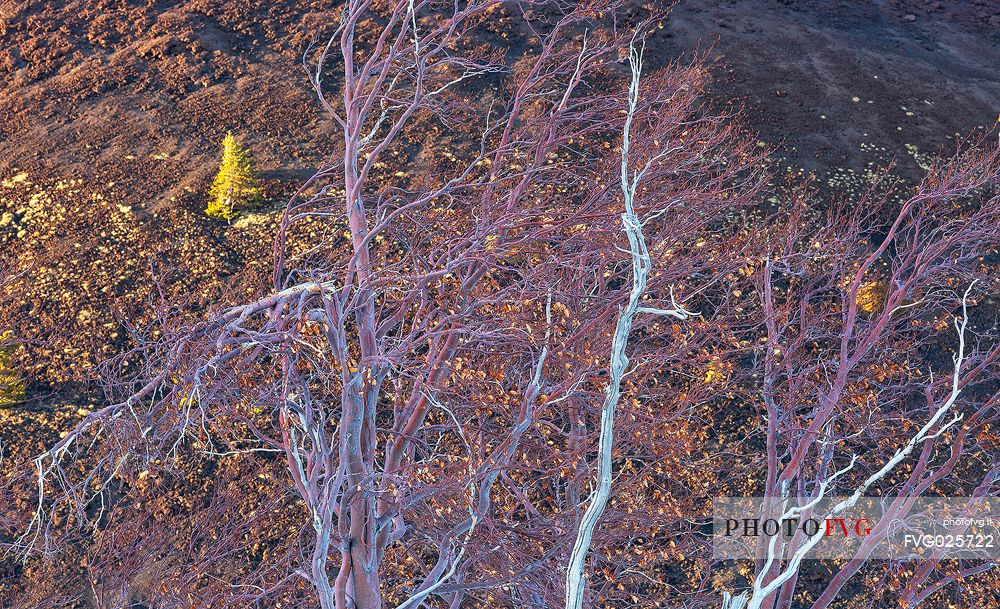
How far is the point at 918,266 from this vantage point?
293 inches

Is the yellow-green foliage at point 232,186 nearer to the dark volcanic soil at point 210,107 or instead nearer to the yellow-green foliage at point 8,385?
the dark volcanic soil at point 210,107

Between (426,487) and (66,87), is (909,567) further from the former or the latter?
(66,87)

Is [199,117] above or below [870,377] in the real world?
below

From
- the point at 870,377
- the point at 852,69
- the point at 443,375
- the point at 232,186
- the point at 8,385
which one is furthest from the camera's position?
the point at 852,69

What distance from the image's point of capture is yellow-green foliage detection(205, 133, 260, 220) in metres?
13.0

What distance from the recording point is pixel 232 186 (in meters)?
13.0

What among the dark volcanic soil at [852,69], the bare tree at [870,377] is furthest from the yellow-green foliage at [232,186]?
the dark volcanic soil at [852,69]

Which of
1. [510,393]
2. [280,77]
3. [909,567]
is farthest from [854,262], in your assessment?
[280,77]

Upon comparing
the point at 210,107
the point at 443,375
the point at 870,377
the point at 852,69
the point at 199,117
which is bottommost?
the point at 199,117

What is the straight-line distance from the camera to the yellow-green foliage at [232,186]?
42.7 feet

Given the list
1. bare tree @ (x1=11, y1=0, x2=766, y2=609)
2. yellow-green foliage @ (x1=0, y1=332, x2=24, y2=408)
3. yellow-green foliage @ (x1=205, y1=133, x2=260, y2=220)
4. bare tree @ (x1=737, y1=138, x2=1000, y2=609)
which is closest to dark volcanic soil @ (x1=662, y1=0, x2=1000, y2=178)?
bare tree @ (x1=737, y1=138, x2=1000, y2=609)

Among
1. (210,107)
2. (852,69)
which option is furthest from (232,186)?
(852,69)

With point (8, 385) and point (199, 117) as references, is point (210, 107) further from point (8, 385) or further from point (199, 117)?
point (8, 385)

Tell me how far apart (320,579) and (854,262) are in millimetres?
9807
